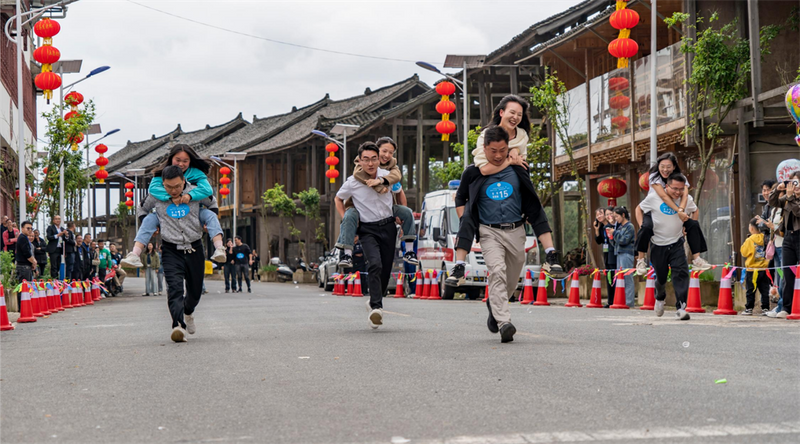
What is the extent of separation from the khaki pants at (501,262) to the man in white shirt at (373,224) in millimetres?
1915

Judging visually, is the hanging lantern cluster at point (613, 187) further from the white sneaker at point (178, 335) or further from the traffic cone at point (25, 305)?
the white sneaker at point (178, 335)

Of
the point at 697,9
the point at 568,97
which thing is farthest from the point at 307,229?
the point at 697,9

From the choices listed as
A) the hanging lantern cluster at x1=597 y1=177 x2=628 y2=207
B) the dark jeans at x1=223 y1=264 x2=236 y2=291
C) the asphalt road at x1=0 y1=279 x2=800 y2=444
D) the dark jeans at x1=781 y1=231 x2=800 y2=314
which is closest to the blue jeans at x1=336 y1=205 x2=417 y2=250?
the asphalt road at x1=0 y1=279 x2=800 y2=444

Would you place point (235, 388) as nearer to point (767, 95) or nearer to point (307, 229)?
point (767, 95)

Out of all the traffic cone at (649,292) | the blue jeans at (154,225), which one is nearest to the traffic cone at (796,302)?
the traffic cone at (649,292)

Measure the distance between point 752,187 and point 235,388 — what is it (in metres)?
15.8

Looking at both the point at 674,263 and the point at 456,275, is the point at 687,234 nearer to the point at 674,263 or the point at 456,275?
the point at 674,263

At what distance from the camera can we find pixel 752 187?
19984 millimetres

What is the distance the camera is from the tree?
20125mm

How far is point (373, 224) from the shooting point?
10.9 meters

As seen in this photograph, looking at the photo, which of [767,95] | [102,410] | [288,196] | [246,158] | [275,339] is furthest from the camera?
[246,158]

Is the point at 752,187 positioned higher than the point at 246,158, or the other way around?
the point at 246,158

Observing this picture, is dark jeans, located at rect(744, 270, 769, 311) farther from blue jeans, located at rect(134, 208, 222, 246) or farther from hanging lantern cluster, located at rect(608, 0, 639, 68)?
blue jeans, located at rect(134, 208, 222, 246)

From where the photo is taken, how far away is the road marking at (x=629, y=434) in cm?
454
